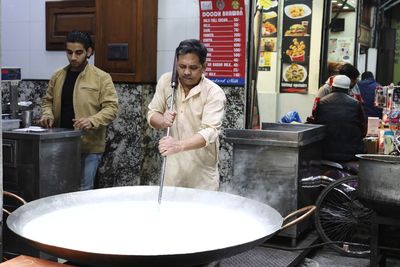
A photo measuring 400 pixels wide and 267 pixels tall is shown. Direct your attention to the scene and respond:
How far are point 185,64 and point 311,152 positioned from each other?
201 cm

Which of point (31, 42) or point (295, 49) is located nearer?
point (31, 42)

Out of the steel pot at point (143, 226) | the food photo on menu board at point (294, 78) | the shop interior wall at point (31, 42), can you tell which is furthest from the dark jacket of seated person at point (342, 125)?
the food photo on menu board at point (294, 78)

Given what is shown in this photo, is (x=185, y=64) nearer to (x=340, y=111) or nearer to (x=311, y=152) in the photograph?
(x=311, y=152)

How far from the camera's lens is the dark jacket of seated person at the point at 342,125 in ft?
16.5

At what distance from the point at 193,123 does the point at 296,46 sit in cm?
538

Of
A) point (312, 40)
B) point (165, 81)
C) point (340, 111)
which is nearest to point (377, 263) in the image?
point (340, 111)

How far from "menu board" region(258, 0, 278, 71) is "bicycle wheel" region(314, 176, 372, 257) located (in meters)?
3.95

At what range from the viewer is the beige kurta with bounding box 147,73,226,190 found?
3234 millimetres

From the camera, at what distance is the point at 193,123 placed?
3297 mm

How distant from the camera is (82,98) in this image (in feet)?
14.3

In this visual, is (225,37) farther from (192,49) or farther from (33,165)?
(33,165)

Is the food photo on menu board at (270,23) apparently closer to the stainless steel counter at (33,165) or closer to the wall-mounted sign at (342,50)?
the wall-mounted sign at (342,50)

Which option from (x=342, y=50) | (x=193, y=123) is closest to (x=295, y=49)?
(x=342, y=50)

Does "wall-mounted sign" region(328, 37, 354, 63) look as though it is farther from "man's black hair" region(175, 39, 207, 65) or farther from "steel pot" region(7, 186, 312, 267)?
"steel pot" region(7, 186, 312, 267)
